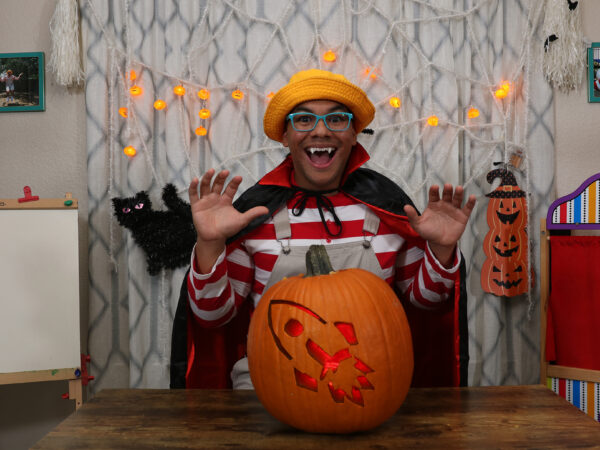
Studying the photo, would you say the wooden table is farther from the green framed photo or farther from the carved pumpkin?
the green framed photo

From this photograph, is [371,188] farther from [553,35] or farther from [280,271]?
[553,35]

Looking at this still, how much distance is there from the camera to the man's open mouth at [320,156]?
149cm

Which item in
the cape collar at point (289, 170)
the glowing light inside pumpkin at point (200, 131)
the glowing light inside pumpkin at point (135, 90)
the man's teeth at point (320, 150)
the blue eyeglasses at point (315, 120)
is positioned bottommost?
the cape collar at point (289, 170)

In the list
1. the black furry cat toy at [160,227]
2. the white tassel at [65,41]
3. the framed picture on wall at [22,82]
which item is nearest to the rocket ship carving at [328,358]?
the black furry cat toy at [160,227]

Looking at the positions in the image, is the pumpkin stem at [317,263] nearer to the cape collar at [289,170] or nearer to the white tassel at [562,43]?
the cape collar at [289,170]

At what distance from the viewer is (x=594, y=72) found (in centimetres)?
236

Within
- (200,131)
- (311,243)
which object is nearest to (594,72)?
(311,243)

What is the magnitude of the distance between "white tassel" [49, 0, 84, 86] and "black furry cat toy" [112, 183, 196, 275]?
2.14 ft

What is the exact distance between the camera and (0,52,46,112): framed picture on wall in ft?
7.87

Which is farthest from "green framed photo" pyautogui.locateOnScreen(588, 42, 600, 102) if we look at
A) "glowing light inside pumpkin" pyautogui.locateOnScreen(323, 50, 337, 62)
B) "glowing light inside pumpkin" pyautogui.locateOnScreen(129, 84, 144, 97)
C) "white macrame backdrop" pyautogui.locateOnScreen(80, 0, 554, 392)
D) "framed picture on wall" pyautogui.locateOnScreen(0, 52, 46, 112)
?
"framed picture on wall" pyautogui.locateOnScreen(0, 52, 46, 112)

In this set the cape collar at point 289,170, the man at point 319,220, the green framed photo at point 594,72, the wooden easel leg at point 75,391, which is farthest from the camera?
the green framed photo at point 594,72

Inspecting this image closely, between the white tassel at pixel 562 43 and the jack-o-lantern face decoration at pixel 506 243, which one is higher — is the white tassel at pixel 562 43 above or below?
above

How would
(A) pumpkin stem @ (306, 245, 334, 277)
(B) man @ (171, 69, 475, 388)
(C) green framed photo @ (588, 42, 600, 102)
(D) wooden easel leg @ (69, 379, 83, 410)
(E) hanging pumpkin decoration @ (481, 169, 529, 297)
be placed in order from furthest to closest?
(C) green framed photo @ (588, 42, 600, 102)
(E) hanging pumpkin decoration @ (481, 169, 529, 297)
(D) wooden easel leg @ (69, 379, 83, 410)
(B) man @ (171, 69, 475, 388)
(A) pumpkin stem @ (306, 245, 334, 277)

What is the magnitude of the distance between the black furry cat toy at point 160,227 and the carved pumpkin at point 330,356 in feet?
4.84
